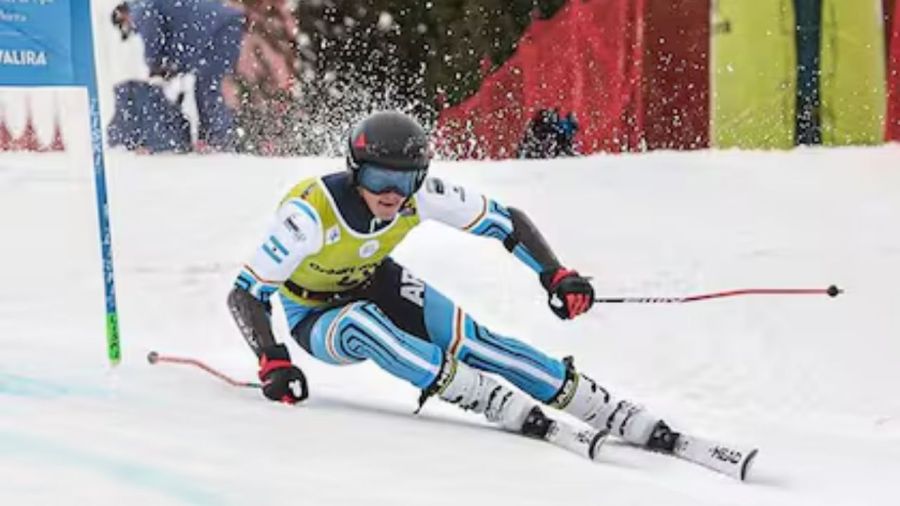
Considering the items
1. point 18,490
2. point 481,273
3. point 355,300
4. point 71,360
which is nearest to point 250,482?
point 18,490

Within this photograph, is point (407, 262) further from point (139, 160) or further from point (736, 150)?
point (139, 160)

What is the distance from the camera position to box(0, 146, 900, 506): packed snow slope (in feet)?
10.3

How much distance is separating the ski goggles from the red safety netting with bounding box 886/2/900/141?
7.05m

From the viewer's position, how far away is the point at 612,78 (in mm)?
11008

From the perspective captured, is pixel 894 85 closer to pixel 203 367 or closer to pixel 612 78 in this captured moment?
pixel 612 78

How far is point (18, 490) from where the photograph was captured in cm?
254

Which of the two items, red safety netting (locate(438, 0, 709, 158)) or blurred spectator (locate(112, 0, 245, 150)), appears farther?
blurred spectator (locate(112, 0, 245, 150))

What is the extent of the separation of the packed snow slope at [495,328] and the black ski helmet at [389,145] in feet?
2.60

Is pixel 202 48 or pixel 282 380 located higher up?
pixel 202 48

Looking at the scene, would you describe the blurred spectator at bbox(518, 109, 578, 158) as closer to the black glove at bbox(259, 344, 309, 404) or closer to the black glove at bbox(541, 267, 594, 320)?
the black glove at bbox(541, 267, 594, 320)

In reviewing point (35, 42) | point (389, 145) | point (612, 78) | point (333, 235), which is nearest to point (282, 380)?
point (333, 235)

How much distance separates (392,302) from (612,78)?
267 inches

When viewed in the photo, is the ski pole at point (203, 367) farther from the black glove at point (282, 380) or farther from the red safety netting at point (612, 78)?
the red safety netting at point (612, 78)

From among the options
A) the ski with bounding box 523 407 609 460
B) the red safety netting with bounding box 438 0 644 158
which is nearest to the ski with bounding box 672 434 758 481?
the ski with bounding box 523 407 609 460
